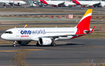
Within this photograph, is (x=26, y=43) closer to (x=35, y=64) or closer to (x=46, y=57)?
(x=46, y=57)

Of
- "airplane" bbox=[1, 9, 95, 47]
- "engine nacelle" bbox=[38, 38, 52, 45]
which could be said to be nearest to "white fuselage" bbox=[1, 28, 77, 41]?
"airplane" bbox=[1, 9, 95, 47]

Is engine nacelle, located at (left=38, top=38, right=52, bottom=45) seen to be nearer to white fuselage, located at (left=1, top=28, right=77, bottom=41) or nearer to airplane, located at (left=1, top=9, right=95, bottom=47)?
airplane, located at (left=1, top=9, right=95, bottom=47)

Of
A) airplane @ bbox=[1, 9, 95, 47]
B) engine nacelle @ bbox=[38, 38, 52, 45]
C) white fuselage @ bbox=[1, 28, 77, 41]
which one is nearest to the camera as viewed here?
engine nacelle @ bbox=[38, 38, 52, 45]

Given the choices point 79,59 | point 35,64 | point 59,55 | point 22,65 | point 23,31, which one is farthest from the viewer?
point 23,31

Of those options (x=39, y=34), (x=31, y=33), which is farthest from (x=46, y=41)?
(x=31, y=33)

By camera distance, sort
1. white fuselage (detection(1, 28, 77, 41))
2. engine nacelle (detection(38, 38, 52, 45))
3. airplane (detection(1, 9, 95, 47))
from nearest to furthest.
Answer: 1. engine nacelle (detection(38, 38, 52, 45))
2. airplane (detection(1, 9, 95, 47))
3. white fuselage (detection(1, 28, 77, 41))

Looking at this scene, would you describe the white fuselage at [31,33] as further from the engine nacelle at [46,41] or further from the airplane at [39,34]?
the engine nacelle at [46,41]

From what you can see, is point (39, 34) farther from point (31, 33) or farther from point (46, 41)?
point (46, 41)

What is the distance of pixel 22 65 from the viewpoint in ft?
59.4

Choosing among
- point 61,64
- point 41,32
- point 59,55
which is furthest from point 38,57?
point 41,32

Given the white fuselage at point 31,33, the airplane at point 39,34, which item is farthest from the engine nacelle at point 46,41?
the white fuselage at point 31,33

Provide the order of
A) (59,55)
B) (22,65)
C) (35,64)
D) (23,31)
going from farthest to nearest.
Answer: (23,31) < (59,55) < (35,64) < (22,65)

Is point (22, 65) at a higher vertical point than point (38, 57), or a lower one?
higher

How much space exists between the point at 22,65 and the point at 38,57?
477 inches
